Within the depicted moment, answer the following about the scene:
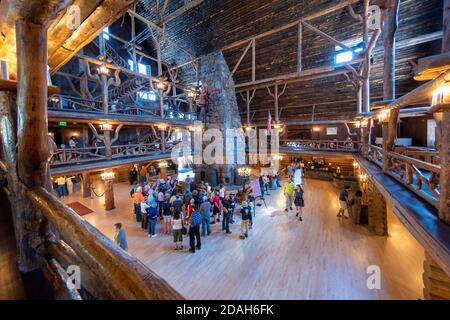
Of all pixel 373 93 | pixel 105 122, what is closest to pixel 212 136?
pixel 105 122

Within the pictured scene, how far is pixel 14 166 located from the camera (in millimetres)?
1698

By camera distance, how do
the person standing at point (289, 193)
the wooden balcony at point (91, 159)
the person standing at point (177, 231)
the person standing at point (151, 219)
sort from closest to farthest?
the person standing at point (177, 231), the person standing at point (151, 219), the wooden balcony at point (91, 159), the person standing at point (289, 193)

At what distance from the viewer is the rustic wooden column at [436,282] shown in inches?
139

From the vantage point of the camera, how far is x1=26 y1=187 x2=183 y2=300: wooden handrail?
2.41 feet

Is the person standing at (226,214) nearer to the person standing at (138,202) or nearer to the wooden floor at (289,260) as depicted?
the wooden floor at (289,260)

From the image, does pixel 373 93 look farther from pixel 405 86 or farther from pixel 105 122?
→ pixel 105 122

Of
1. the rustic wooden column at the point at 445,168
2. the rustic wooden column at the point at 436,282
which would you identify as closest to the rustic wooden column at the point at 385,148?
the rustic wooden column at the point at 436,282

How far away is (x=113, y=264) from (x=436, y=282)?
563 cm

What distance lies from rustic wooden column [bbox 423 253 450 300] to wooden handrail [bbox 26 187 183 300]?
5.27m

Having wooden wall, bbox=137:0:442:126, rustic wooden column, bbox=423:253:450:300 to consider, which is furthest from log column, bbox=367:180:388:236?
wooden wall, bbox=137:0:442:126

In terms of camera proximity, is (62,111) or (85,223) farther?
(62,111)
